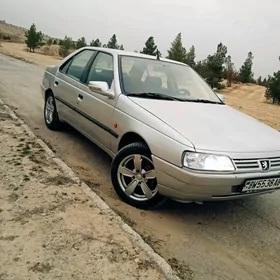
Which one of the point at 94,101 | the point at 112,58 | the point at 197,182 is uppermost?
the point at 112,58

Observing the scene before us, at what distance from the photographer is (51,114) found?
6168 millimetres

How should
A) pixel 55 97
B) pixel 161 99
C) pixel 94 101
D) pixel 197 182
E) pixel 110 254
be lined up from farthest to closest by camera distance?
pixel 55 97 → pixel 94 101 → pixel 161 99 → pixel 197 182 → pixel 110 254

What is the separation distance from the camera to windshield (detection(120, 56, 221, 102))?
14.3 ft

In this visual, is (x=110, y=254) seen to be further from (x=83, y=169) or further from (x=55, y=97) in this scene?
(x=55, y=97)

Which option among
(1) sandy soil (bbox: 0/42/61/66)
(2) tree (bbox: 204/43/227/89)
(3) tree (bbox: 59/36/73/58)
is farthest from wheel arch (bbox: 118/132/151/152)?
(3) tree (bbox: 59/36/73/58)

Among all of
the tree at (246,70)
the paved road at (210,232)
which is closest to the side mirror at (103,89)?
the paved road at (210,232)

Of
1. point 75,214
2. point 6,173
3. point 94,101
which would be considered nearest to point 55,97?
point 94,101

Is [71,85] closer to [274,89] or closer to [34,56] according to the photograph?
[274,89]

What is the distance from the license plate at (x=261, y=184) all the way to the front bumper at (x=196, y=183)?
51mm

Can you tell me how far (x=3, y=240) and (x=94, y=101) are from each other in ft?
Result: 7.50

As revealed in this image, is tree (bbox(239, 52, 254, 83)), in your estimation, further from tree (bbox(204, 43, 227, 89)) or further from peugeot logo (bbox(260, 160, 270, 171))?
peugeot logo (bbox(260, 160, 270, 171))

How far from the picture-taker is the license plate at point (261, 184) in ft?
10.6

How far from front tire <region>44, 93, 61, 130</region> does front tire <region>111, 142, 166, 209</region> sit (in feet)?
8.38

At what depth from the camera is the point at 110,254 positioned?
2.65 metres
